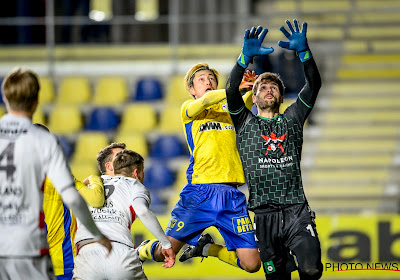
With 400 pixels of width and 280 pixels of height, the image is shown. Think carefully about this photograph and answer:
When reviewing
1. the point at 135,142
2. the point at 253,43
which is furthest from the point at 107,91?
the point at 253,43

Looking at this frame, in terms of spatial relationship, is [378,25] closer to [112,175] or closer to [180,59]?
[180,59]

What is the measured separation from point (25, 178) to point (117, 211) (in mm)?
1377

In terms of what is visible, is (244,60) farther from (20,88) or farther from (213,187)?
(20,88)

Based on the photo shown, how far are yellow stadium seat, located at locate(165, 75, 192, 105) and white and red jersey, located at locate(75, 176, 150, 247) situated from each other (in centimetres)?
791

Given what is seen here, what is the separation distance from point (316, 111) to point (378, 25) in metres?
2.43

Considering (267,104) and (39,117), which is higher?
(267,104)

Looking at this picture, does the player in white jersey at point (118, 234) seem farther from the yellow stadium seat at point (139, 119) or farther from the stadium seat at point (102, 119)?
the stadium seat at point (102, 119)

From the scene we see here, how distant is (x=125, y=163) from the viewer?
236 inches

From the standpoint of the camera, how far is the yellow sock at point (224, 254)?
6.78 meters

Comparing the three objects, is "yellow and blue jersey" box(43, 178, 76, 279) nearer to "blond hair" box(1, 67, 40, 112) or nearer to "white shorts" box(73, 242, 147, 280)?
"white shorts" box(73, 242, 147, 280)

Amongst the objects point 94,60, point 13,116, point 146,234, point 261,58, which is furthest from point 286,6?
point 13,116

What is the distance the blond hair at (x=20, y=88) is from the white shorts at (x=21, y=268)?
845mm

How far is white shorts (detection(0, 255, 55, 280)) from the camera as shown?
435cm

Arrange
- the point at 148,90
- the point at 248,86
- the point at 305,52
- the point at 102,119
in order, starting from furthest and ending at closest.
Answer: the point at 148,90 → the point at 102,119 → the point at 248,86 → the point at 305,52
